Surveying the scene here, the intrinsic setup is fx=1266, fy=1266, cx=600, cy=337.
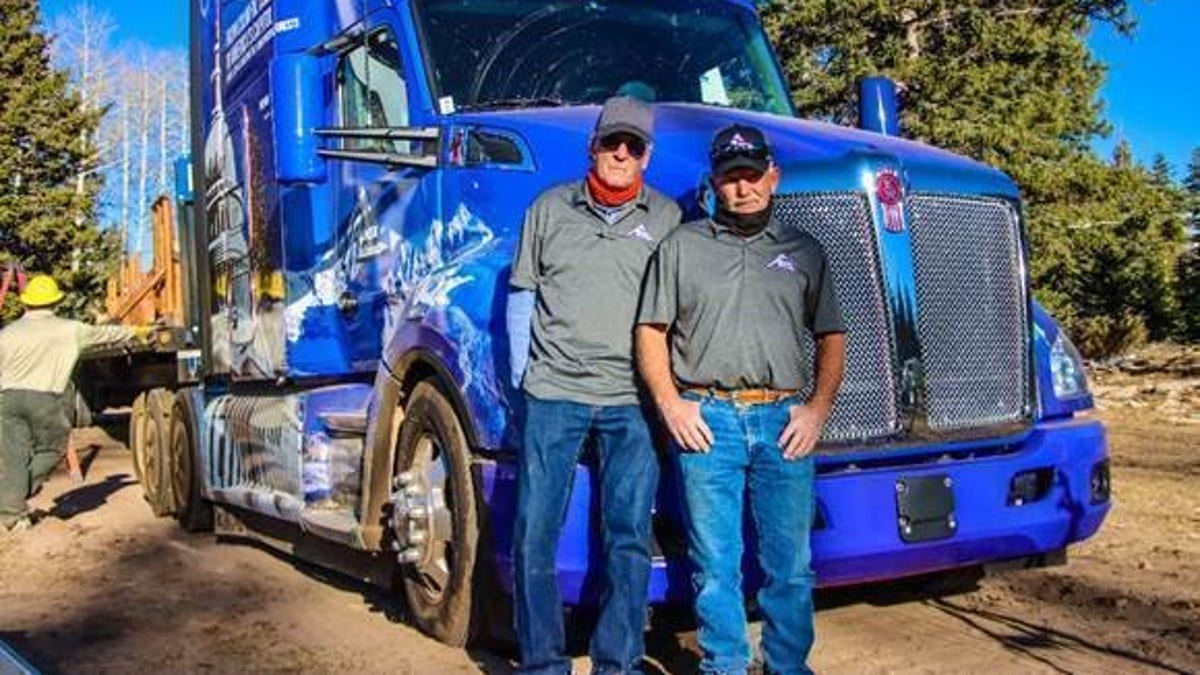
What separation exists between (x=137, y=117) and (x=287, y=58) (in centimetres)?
5187

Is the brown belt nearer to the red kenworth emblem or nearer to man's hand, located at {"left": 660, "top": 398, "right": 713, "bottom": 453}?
man's hand, located at {"left": 660, "top": 398, "right": 713, "bottom": 453}

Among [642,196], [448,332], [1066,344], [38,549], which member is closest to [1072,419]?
[1066,344]

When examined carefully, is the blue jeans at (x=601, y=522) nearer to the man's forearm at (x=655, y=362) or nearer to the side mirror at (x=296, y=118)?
the man's forearm at (x=655, y=362)

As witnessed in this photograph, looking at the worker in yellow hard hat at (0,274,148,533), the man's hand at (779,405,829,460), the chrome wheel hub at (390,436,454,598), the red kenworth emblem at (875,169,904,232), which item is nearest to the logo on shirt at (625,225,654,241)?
the man's hand at (779,405,829,460)

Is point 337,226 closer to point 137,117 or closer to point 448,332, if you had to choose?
point 448,332

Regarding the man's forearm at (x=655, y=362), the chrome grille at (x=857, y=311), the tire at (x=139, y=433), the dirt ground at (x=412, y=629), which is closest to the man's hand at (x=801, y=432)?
the man's forearm at (x=655, y=362)

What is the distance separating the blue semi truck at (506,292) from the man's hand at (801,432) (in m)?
0.43

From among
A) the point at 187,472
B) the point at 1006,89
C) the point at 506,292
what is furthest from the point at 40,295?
the point at 1006,89

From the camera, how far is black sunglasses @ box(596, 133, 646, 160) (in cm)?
416

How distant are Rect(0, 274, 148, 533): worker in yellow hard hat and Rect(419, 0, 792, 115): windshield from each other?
17.7 feet

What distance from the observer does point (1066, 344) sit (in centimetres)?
536

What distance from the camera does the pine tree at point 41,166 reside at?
102 ft

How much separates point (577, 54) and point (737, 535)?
9.05ft

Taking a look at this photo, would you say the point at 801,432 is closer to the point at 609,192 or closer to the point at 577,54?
the point at 609,192
